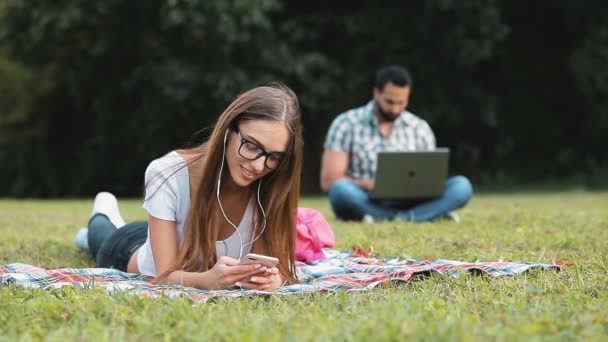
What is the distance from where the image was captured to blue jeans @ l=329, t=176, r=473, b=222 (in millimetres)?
7586

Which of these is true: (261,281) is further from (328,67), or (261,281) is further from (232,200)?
(328,67)

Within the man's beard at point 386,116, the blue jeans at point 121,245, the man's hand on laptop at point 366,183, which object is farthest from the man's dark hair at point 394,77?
the blue jeans at point 121,245

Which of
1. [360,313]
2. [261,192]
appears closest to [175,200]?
[261,192]

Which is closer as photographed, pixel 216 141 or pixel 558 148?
pixel 216 141

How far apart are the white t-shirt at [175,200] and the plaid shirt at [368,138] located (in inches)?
153

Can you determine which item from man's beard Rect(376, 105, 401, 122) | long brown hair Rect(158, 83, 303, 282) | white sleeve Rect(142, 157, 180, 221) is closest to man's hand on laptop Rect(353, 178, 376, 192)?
man's beard Rect(376, 105, 401, 122)

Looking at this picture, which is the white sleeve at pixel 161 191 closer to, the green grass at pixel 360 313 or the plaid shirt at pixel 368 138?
the green grass at pixel 360 313

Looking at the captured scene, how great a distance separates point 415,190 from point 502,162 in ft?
41.4

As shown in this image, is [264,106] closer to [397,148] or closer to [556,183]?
[397,148]

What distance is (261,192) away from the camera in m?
3.97

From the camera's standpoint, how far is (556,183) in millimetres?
18391

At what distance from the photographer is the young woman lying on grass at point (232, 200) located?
3.62 meters

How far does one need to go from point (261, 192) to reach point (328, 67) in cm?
1367

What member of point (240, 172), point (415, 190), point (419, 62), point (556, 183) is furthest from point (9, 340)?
point (556, 183)
